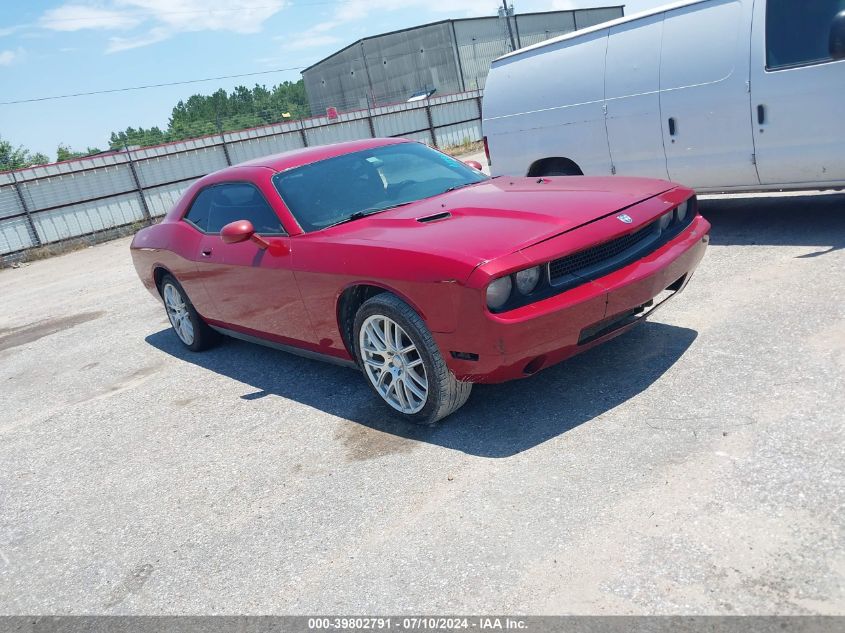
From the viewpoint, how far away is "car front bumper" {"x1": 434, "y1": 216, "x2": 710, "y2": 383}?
11.3 ft

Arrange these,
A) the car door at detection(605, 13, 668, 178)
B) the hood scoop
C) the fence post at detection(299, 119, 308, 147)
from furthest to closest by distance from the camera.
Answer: the fence post at detection(299, 119, 308, 147), the car door at detection(605, 13, 668, 178), the hood scoop

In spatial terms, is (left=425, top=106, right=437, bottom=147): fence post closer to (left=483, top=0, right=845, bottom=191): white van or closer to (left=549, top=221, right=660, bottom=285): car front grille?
(left=483, top=0, right=845, bottom=191): white van

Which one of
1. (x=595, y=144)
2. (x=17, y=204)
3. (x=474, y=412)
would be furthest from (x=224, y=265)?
(x=17, y=204)

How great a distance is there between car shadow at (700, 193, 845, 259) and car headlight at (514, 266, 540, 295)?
3095mm

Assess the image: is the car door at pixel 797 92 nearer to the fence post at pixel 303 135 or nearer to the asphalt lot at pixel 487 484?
the asphalt lot at pixel 487 484

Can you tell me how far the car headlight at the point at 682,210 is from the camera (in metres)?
4.42

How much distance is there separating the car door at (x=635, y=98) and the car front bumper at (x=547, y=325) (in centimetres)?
346

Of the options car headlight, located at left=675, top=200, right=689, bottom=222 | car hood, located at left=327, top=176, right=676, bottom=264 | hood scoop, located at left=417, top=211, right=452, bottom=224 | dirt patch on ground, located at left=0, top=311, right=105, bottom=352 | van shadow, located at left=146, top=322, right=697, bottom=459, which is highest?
hood scoop, located at left=417, top=211, right=452, bottom=224

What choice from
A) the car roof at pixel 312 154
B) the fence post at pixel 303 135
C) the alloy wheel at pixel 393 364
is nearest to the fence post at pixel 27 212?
the fence post at pixel 303 135

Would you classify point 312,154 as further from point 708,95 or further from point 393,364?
point 708,95

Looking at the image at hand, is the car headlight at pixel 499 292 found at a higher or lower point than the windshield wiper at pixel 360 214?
lower

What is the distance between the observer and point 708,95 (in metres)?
6.48

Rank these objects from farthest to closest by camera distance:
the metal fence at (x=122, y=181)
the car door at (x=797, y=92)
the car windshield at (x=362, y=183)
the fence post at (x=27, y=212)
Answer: the metal fence at (x=122, y=181), the fence post at (x=27, y=212), the car door at (x=797, y=92), the car windshield at (x=362, y=183)

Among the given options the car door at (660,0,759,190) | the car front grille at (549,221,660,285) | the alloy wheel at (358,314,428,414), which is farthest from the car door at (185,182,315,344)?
the car door at (660,0,759,190)
